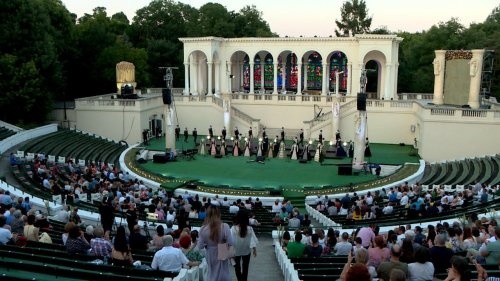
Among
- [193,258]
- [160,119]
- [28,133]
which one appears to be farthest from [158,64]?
[193,258]

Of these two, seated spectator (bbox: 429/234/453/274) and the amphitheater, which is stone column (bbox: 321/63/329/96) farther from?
seated spectator (bbox: 429/234/453/274)

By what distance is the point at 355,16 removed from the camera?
71.6 meters

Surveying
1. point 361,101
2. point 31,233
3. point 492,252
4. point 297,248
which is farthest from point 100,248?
point 361,101

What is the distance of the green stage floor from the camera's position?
1174 inches

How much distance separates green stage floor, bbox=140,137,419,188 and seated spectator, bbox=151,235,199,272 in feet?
64.5

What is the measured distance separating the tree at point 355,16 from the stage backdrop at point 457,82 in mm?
34218

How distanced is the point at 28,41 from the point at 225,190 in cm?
2264

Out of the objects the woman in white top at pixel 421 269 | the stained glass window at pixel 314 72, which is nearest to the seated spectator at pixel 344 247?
the woman in white top at pixel 421 269

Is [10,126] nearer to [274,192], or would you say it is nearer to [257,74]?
[274,192]

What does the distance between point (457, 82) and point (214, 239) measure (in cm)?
3453

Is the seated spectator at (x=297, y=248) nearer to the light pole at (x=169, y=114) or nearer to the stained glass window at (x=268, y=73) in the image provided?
the light pole at (x=169, y=114)

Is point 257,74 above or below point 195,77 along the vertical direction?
above

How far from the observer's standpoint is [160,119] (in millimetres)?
47125

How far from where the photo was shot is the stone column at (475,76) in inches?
1415
